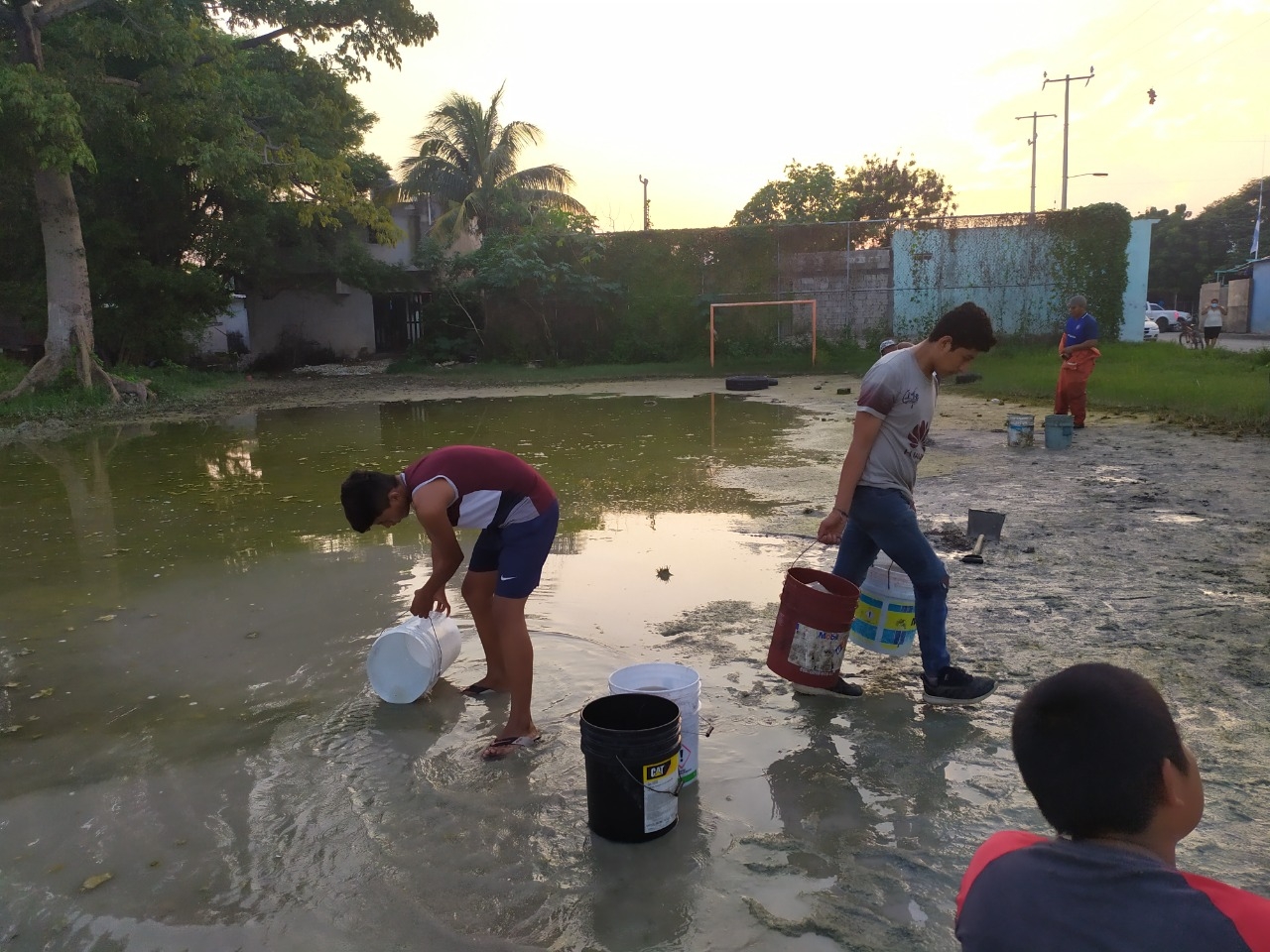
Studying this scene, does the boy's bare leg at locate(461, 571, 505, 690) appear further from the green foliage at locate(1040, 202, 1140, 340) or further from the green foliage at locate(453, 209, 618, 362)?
the green foliage at locate(1040, 202, 1140, 340)

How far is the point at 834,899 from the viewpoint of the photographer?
2.73 m

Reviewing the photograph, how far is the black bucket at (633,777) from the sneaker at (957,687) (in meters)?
1.45

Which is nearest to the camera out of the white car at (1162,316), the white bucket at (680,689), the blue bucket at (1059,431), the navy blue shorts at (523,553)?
the white bucket at (680,689)

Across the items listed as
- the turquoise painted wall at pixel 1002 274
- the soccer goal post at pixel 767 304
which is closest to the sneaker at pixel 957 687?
the soccer goal post at pixel 767 304

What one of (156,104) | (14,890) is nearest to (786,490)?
(14,890)

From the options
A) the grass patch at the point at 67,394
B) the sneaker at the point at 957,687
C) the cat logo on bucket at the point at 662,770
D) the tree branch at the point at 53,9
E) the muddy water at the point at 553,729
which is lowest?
the muddy water at the point at 553,729

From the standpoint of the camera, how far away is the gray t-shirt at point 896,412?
389 cm

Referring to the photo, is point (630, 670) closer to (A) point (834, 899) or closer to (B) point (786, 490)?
(A) point (834, 899)

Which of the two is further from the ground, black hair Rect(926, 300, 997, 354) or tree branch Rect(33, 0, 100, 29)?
tree branch Rect(33, 0, 100, 29)

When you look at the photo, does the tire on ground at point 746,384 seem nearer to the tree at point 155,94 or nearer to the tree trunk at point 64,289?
the tree at point 155,94

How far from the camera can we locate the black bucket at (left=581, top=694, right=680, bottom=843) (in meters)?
2.92

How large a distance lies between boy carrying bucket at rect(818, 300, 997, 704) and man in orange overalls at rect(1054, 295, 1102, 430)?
26.2 ft

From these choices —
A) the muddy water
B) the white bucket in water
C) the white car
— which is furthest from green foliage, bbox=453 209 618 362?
the white car

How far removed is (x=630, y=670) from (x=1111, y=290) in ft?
82.8
